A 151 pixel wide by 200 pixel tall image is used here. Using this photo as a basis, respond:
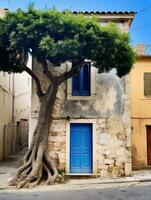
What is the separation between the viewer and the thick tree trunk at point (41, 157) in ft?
47.9

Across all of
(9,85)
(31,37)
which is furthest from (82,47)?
(9,85)

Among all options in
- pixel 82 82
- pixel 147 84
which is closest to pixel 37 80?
pixel 82 82

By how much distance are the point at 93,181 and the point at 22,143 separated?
1641cm

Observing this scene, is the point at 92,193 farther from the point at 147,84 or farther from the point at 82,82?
the point at 147,84

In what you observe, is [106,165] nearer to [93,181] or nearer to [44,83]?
[93,181]

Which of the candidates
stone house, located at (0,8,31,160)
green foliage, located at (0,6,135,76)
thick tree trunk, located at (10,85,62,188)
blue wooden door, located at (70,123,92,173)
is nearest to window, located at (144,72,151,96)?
blue wooden door, located at (70,123,92,173)

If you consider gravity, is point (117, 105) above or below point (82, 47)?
below

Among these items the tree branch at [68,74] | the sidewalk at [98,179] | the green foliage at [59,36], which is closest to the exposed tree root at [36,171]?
the sidewalk at [98,179]

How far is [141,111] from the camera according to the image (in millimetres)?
20047

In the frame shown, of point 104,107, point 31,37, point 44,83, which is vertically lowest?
point 104,107

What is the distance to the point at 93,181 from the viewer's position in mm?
15383

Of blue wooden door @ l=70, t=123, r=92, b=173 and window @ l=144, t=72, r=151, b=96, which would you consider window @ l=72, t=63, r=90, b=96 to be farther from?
window @ l=144, t=72, r=151, b=96

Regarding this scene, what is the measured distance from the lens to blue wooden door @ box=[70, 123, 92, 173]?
54.2ft

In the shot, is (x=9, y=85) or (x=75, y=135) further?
(x=9, y=85)
